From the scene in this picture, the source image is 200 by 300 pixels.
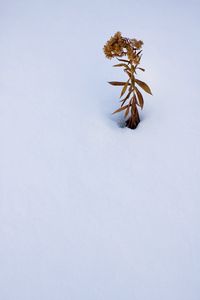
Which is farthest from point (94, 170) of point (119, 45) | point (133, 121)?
point (119, 45)

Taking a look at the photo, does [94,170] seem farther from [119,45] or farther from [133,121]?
[119,45]

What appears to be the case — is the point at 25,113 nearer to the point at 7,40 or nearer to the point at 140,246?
the point at 7,40

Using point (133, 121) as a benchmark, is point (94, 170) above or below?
below

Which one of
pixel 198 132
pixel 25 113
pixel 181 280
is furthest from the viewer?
pixel 25 113

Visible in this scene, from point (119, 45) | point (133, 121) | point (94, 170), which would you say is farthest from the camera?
point (133, 121)

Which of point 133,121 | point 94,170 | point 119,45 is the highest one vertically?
point 119,45

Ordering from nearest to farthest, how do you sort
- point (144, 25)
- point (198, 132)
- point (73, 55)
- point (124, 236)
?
point (124, 236)
point (198, 132)
point (73, 55)
point (144, 25)

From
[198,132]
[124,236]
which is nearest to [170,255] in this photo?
[124,236]
